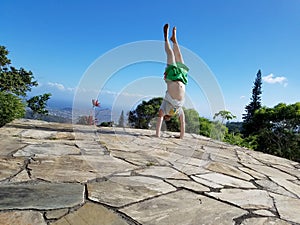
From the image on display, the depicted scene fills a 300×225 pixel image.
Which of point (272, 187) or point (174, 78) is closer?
point (272, 187)

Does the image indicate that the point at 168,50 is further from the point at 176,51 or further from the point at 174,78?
the point at 174,78

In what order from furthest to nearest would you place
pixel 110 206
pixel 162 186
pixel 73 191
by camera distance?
1. pixel 162 186
2. pixel 73 191
3. pixel 110 206

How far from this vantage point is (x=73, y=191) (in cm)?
118

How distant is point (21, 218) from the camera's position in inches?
34.5

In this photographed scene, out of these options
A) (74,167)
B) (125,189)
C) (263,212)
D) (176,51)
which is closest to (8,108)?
(74,167)

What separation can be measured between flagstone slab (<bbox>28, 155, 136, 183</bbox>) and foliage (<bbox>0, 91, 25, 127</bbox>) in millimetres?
2372

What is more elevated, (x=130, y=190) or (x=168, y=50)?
(x=168, y=50)

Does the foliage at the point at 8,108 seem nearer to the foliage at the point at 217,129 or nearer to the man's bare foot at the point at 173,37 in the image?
the man's bare foot at the point at 173,37

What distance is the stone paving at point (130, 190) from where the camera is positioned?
0.98m

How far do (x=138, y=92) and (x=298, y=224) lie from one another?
6.90 ft

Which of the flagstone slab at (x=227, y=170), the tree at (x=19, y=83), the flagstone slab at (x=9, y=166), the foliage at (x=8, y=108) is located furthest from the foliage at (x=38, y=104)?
the flagstone slab at (x=227, y=170)

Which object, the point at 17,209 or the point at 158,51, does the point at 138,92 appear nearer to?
the point at 158,51

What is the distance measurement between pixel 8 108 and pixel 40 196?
313 centimetres

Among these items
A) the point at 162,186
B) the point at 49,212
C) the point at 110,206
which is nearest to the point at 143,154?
the point at 162,186
